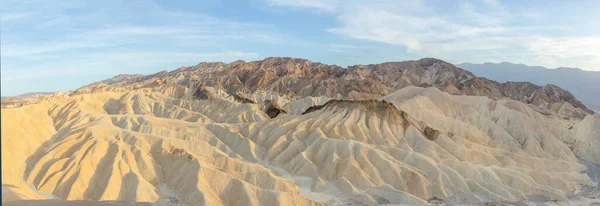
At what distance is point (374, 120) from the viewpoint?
226 feet

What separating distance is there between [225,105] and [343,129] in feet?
132

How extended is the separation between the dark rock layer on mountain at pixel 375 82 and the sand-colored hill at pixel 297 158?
66.0m

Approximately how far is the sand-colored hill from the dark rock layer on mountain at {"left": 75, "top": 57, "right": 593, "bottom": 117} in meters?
66.0

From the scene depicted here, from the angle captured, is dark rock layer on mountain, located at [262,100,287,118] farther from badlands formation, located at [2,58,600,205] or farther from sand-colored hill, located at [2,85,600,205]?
sand-colored hill, located at [2,85,600,205]

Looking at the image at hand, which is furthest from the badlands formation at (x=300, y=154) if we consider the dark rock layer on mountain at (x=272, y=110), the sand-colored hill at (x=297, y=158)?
the dark rock layer on mountain at (x=272, y=110)

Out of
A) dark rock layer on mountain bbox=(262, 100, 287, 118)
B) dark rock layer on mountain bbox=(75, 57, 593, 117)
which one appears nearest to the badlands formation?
dark rock layer on mountain bbox=(262, 100, 287, 118)

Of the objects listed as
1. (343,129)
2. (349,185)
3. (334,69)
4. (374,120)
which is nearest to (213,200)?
(349,185)

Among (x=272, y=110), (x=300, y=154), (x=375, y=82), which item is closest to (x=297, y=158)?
(x=300, y=154)

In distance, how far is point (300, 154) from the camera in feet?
185

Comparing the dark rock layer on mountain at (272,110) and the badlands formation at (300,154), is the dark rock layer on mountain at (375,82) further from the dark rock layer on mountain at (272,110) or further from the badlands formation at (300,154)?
the badlands formation at (300,154)

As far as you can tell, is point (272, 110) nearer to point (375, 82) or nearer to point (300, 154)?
point (300, 154)

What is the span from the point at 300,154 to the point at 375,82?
108 meters

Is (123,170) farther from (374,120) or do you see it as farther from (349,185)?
(374,120)

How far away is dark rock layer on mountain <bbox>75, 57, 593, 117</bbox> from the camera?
149000 millimetres
